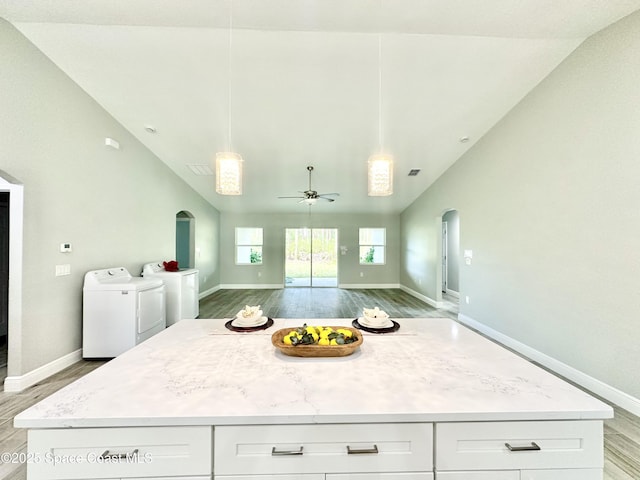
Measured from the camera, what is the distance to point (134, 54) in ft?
8.84

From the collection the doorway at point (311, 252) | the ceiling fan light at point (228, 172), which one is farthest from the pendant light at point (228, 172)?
the doorway at point (311, 252)

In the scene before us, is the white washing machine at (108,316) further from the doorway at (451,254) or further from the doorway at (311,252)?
the doorway at (451,254)

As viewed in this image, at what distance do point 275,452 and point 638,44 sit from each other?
12.6 ft

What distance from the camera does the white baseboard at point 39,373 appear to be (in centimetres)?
245

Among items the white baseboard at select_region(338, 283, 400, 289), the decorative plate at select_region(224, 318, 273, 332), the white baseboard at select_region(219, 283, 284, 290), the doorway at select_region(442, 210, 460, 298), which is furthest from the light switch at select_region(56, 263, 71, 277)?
the doorway at select_region(442, 210, 460, 298)

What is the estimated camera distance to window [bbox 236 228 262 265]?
324 inches

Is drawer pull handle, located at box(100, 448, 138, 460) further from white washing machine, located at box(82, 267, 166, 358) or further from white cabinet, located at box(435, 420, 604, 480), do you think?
white washing machine, located at box(82, 267, 166, 358)

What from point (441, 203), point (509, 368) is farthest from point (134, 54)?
point (441, 203)

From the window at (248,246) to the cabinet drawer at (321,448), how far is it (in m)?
7.47

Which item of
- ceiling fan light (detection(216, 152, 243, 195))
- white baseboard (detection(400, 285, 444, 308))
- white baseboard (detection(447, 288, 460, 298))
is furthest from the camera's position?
white baseboard (detection(447, 288, 460, 298))

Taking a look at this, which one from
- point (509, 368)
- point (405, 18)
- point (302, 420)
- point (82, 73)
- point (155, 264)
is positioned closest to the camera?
point (302, 420)

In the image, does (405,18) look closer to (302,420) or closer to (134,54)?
(134,54)

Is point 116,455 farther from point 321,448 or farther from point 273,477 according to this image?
point 321,448

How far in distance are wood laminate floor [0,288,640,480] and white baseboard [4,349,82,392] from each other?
0.05 metres
